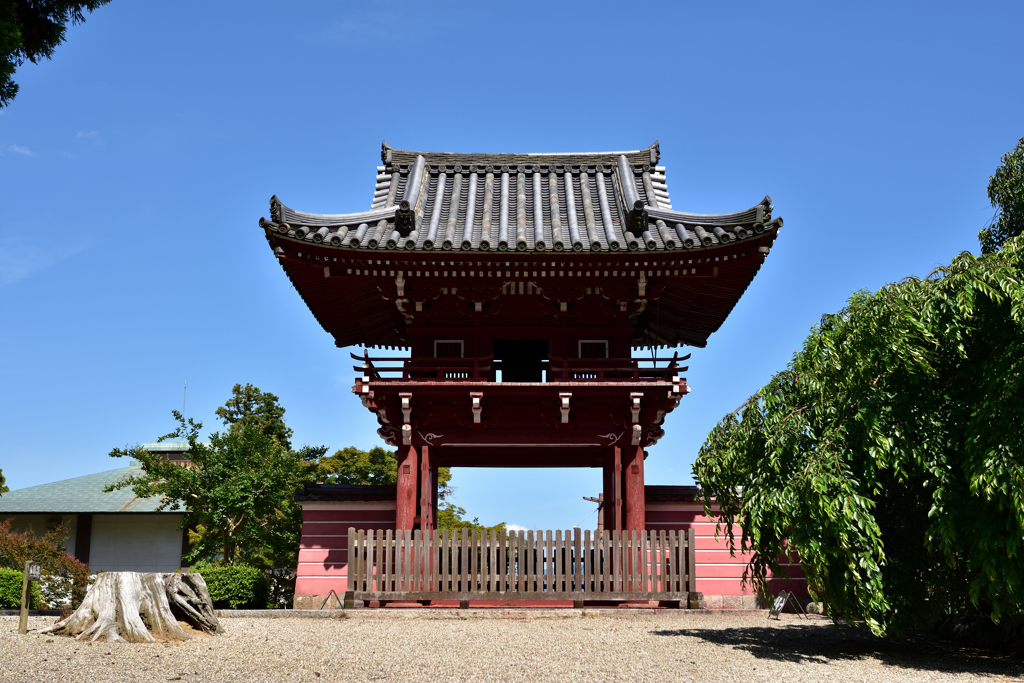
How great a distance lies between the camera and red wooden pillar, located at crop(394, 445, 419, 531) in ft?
46.2

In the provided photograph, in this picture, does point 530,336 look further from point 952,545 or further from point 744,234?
point 952,545

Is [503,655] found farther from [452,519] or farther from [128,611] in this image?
[452,519]

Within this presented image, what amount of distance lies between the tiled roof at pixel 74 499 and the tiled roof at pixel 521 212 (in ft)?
46.8

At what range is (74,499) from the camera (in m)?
25.6

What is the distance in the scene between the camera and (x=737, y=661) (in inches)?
315

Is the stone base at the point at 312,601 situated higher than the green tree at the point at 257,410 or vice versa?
the green tree at the point at 257,410

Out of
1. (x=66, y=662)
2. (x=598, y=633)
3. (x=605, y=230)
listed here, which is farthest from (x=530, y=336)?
(x=66, y=662)

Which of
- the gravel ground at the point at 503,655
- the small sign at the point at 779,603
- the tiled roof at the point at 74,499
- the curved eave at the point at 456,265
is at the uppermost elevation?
the curved eave at the point at 456,265

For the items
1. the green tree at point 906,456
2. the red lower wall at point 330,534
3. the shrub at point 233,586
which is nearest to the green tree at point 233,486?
the shrub at point 233,586

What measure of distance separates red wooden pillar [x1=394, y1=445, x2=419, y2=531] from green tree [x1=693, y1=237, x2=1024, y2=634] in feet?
21.8

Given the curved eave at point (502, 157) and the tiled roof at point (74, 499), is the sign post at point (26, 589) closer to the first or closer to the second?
the curved eave at point (502, 157)

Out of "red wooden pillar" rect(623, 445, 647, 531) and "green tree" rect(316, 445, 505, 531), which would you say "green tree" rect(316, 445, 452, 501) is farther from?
"red wooden pillar" rect(623, 445, 647, 531)

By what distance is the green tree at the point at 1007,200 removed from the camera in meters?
10.4

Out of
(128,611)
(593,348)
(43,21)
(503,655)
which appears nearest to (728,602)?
(593,348)
